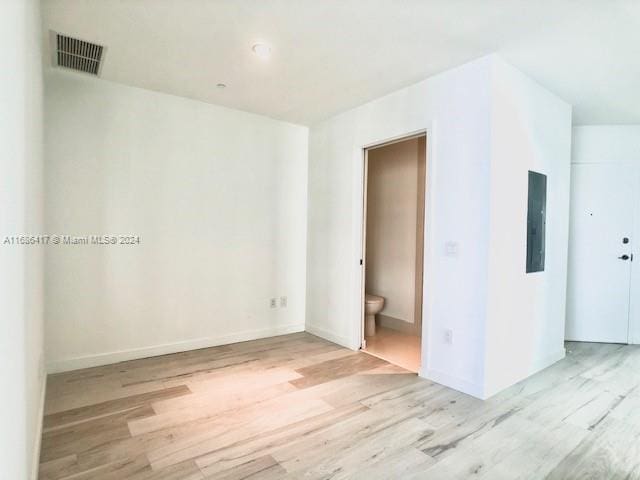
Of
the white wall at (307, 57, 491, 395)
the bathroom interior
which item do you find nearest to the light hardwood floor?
the white wall at (307, 57, 491, 395)

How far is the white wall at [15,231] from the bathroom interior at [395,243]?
300cm

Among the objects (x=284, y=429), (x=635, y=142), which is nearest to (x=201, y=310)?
(x=284, y=429)

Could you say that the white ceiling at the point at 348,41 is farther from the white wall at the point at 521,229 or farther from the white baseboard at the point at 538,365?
the white baseboard at the point at 538,365

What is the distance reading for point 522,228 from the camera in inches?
107

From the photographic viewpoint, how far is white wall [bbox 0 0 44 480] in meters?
0.99

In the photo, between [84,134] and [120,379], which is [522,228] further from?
[84,134]

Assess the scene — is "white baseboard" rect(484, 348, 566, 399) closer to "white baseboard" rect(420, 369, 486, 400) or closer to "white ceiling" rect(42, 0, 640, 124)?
"white baseboard" rect(420, 369, 486, 400)

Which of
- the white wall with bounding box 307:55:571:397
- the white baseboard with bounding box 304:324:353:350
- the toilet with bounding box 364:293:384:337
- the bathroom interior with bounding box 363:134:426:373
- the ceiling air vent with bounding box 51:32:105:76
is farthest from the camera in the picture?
the bathroom interior with bounding box 363:134:426:373

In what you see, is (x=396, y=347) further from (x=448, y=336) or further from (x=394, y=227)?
(x=394, y=227)

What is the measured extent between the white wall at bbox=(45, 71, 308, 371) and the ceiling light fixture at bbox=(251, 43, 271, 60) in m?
1.22


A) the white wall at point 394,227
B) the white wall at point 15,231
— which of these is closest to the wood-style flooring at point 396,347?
the white wall at point 394,227

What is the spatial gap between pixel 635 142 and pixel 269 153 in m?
4.07

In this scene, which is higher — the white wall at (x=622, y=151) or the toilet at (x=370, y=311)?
the white wall at (x=622, y=151)

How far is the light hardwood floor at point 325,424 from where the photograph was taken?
173cm
